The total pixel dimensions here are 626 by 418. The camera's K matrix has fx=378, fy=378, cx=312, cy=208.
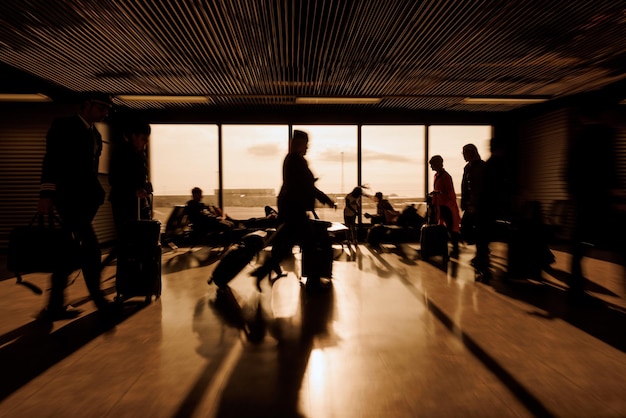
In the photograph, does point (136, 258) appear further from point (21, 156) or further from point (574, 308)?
point (21, 156)

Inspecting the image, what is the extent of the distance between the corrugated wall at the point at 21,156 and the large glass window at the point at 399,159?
6.57 meters

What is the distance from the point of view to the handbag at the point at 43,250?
305 centimetres

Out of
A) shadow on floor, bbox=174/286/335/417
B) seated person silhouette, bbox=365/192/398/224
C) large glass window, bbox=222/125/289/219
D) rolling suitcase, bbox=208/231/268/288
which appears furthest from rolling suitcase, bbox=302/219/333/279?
large glass window, bbox=222/125/289/219

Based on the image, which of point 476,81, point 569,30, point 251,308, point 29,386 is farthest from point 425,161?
point 29,386

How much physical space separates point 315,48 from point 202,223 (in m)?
3.85

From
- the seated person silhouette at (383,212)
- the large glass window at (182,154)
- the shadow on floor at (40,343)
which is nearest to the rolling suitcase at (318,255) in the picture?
the shadow on floor at (40,343)

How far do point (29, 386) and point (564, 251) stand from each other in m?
8.04

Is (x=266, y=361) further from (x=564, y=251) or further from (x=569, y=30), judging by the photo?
(x=564, y=251)

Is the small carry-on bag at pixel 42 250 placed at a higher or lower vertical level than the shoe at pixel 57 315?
higher

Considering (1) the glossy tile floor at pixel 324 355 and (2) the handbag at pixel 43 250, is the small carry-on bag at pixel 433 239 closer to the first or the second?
(1) the glossy tile floor at pixel 324 355

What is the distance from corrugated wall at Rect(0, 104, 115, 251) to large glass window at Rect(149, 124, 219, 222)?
6.53 ft

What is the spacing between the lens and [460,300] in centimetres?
365

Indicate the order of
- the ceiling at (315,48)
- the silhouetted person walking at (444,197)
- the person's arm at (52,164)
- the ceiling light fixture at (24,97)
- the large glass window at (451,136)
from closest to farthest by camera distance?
the person's arm at (52,164), the ceiling at (315,48), the silhouetted person walking at (444,197), the ceiling light fixture at (24,97), the large glass window at (451,136)

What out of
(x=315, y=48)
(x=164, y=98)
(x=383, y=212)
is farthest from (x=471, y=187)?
(x=164, y=98)
